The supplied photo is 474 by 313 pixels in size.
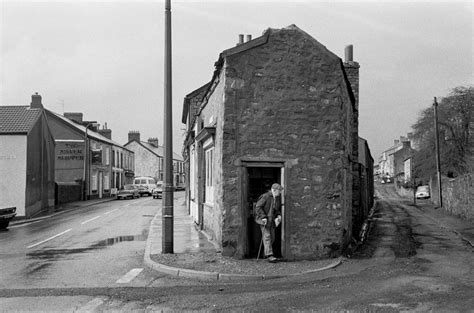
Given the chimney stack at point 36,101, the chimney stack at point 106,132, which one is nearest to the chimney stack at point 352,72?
the chimney stack at point 36,101

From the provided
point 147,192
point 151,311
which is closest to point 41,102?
point 147,192

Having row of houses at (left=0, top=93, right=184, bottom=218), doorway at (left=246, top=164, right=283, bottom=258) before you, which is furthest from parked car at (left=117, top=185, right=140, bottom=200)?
doorway at (left=246, top=164, right=283, bottom=258)

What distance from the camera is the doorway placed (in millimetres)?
11125

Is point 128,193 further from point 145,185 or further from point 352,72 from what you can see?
point 352,72

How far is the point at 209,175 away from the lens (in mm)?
14266

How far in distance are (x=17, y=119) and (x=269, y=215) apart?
21.2m

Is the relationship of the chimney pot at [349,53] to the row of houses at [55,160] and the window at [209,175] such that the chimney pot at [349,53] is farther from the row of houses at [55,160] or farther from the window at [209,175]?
the row of houses at [55,160]

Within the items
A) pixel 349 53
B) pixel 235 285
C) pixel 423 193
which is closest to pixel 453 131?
pixel 423 193

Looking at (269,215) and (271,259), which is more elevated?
(269,215)

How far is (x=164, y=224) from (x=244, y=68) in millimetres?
4122

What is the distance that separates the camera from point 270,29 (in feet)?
36.2

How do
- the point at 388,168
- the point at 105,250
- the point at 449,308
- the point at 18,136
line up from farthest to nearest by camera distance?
the point at 388,168 → the point at 18,136 → the point at 105,250 → the point at 449,308

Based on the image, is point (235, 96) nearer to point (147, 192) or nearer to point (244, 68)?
point (244, 68)

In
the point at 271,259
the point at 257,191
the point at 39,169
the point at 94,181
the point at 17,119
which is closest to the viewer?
the point at 271,259
